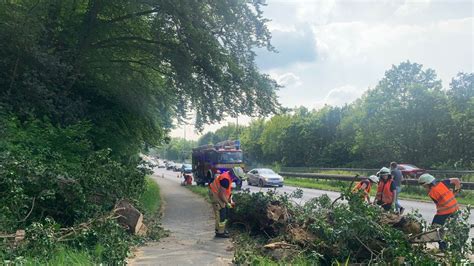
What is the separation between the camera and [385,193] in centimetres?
999

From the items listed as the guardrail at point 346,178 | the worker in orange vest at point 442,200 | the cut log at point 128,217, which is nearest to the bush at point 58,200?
the cut log at point 128,217

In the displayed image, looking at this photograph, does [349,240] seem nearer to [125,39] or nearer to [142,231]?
[142,231]

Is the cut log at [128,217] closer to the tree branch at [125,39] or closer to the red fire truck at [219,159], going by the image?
the tree branch at [125,39]

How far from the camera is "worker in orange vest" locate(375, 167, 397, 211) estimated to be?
32.4 feet

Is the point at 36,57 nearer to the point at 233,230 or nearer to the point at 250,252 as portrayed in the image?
the point at 233,230

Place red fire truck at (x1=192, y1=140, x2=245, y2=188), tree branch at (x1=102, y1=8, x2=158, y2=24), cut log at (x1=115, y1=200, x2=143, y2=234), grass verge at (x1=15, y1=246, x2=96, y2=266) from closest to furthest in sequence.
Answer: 1. grass verge at (x1=15, y1=246, x2=96, y2=266)
2. cut log at (x1=115, y1=200, x2=143, y2=234)
3. tree branch at (x1=102, y1=8, x2=158, y2=24)
4. red fire truck at (x1=192, y1=140, x2=245, y2=188)

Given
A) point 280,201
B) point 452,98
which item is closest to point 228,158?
point 280,201

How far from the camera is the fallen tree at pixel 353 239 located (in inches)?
239

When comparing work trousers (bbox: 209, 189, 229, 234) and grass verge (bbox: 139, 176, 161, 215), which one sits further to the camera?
grass verge (bbox: 139, 176, 161, 215)

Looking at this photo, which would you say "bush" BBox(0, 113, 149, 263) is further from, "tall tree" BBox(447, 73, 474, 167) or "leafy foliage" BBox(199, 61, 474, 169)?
"tall tree" BBox(447, 73, 474, 167)

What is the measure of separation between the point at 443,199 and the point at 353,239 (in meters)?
2.29

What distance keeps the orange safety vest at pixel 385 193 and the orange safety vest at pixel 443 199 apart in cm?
199

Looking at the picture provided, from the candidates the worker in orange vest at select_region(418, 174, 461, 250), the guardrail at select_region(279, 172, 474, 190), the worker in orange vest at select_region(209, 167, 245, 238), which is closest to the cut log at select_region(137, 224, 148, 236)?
the worker in orange vest at select_region(209, 167, 245, 238)

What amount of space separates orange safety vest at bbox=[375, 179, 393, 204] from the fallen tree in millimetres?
2155
